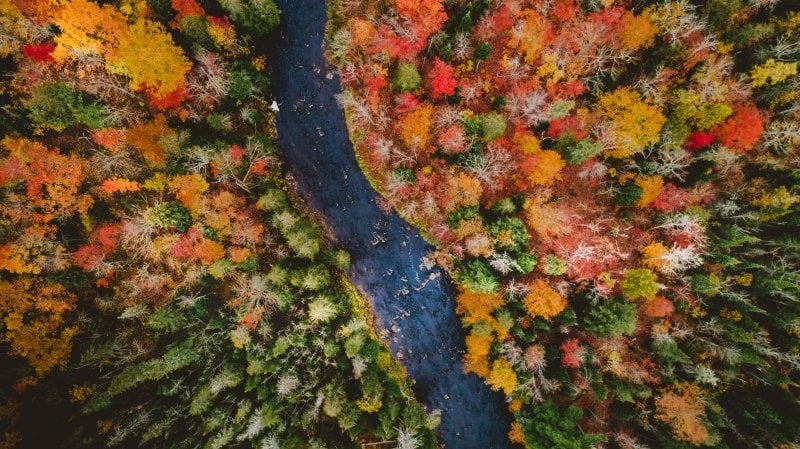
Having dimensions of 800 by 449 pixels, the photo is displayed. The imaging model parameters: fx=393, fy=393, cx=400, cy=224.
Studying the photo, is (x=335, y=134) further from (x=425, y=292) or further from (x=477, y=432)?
(x=477, y=432)

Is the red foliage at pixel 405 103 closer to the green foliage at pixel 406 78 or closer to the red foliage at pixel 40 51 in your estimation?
the green foliage at pixel 406 78

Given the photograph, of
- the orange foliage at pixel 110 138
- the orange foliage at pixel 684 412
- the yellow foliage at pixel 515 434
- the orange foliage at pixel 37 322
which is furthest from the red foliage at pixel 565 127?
the orange foliage at pixel 37 322

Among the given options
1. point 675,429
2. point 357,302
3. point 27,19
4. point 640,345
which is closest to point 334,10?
point 27,19

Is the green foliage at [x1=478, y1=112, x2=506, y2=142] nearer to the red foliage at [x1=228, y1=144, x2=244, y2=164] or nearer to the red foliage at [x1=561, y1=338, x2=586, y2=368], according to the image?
the red foliage at [x1=561, y1=338, x2=586, y2=368]

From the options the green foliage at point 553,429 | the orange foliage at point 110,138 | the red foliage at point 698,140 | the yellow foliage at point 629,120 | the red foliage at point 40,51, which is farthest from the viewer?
the orange foliage at point 110,138

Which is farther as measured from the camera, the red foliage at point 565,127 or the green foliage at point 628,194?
the red foliage at point 565,127

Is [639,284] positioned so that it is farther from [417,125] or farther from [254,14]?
[254,14]
